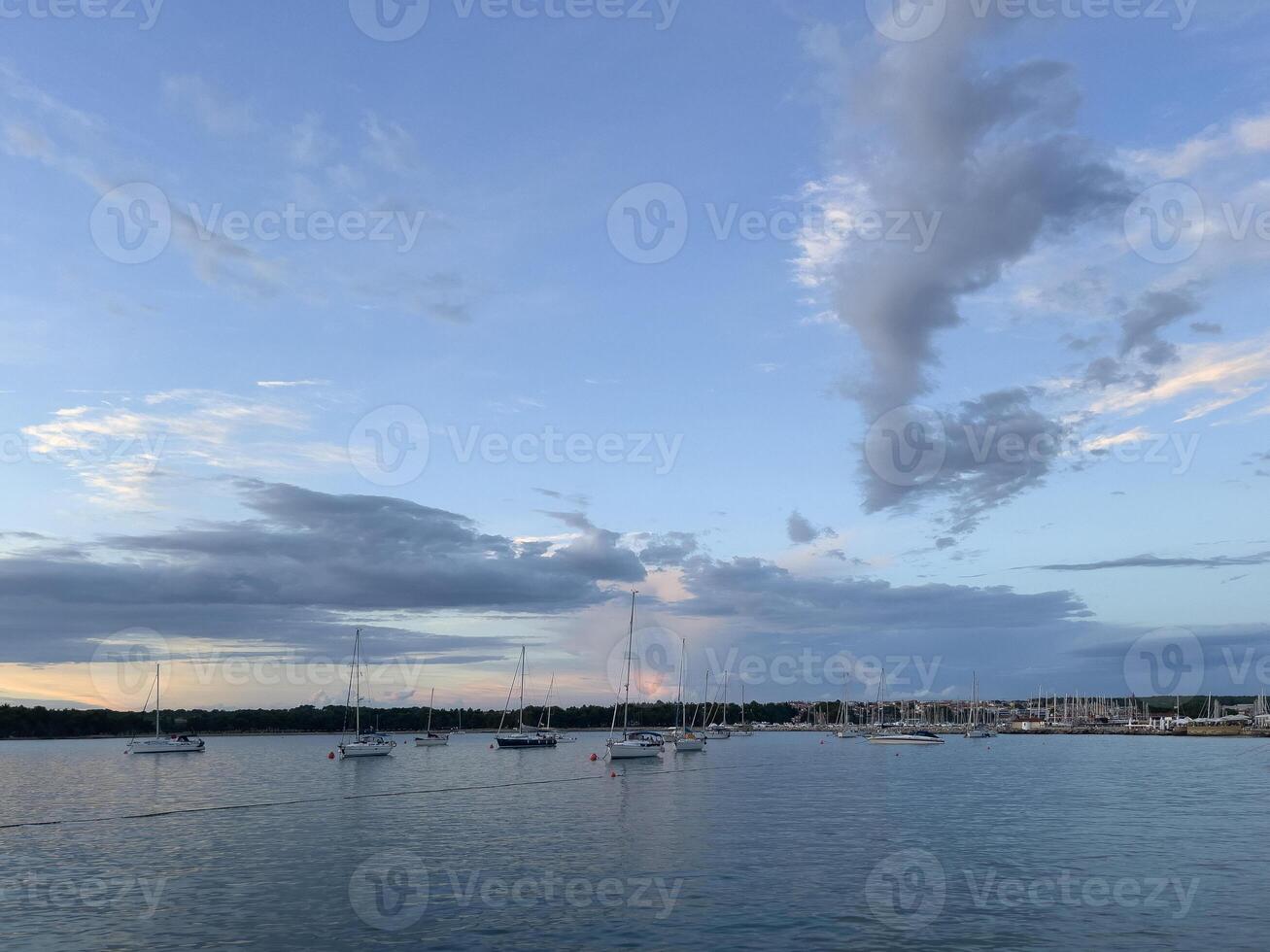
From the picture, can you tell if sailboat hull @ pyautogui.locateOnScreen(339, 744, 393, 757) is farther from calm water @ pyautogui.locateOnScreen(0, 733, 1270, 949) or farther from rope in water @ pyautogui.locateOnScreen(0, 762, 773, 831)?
calm water @ pyautogui.locateOnScreen(0, 733, 1270, 949)

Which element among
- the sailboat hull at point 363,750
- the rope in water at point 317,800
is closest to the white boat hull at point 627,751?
the rope in water at point 317,800

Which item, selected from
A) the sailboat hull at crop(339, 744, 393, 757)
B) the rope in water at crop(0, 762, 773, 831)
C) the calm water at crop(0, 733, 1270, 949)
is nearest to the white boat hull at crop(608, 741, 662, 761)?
the rope in water at crop(0, 762, 773, 831)

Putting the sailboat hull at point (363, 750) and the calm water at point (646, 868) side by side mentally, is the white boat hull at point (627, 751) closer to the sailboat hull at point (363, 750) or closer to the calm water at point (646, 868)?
the sailboat hull at point (363, 750)

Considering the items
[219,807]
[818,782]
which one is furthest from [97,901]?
[818,782]

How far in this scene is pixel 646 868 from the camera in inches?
1924

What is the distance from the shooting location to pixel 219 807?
8475 centimetres

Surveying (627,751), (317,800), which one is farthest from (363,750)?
(317,800)

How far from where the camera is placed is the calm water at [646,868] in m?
35.7

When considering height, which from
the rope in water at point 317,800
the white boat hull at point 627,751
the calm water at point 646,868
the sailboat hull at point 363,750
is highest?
the calm water at point 646,868

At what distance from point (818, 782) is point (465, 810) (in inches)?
→ 1830

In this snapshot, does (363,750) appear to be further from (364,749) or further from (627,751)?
(627,751)

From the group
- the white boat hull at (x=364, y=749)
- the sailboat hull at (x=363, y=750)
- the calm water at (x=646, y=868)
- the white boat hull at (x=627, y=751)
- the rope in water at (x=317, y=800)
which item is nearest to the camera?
the calm water at (x=646, y=868)

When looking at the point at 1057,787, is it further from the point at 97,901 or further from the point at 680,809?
the point at 97,901

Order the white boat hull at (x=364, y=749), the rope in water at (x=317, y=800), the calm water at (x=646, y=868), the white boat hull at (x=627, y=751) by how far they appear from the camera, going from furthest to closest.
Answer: the white boat hull at (x=364, y=749) < the white boat hull at (x=627, y=751) < the rope in water at (x=317, y=800) < the calm water at (x=646, y=868)
